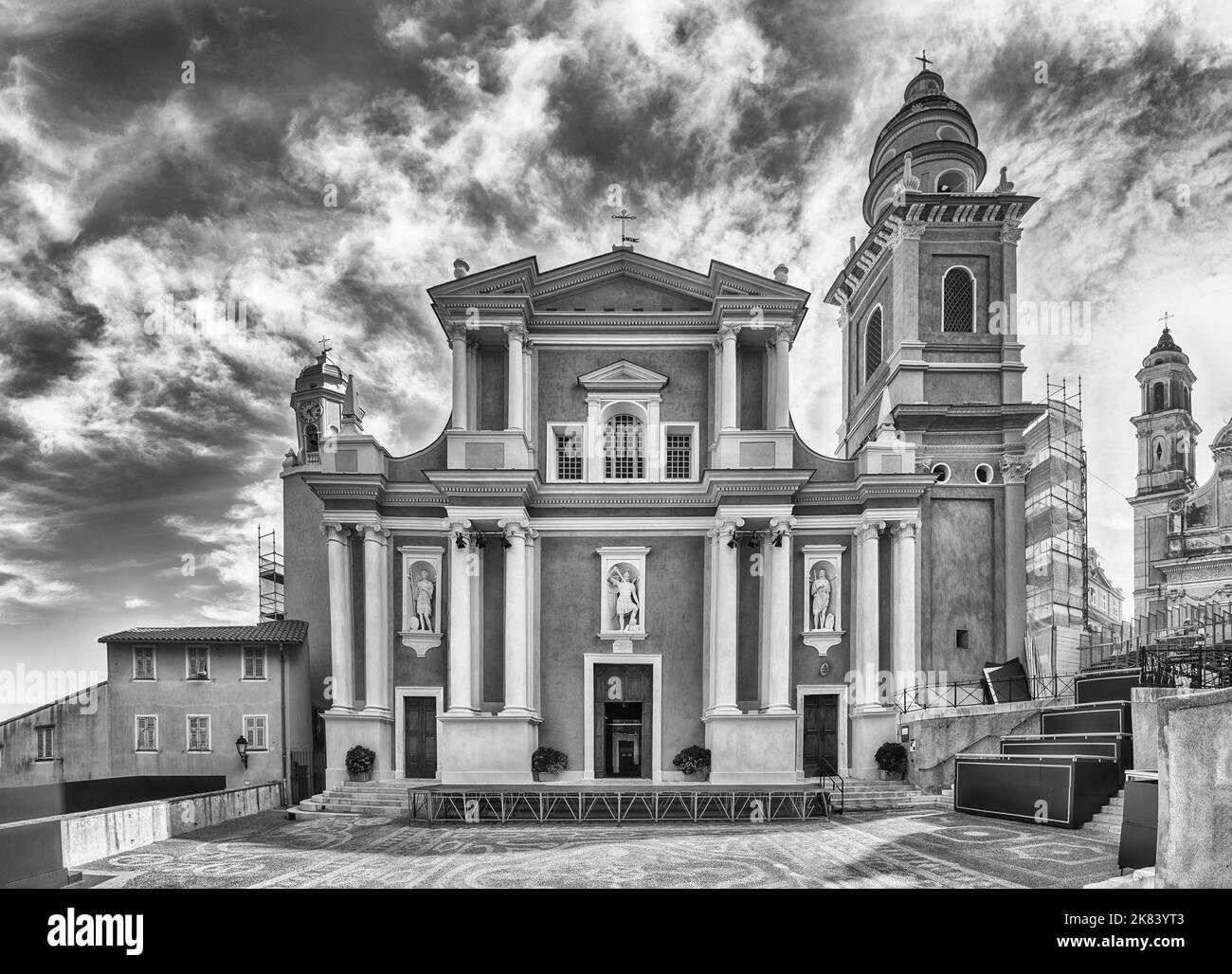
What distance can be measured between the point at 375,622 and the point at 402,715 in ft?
9.57

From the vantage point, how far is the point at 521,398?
22.5 metres

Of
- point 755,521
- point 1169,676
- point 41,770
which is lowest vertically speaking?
point 41,770

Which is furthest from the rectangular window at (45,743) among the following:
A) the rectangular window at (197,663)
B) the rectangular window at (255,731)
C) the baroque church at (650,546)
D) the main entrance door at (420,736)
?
the main entrance door at (420,736)

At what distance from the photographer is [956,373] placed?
25.6 m

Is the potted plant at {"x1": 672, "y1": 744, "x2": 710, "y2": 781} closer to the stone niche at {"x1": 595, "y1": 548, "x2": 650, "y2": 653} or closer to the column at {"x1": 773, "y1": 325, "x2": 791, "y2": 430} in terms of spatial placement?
the stone niche at {"x1": 595, "y1": 548, "x2": 650, "y2": 653}

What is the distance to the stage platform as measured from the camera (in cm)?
1716

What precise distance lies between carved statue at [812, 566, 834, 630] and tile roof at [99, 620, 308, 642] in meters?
16.7

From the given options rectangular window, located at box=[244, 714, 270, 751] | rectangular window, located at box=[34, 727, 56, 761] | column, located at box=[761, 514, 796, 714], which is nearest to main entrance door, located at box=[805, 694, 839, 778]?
column, located at box=[761, 514, 796, 714]

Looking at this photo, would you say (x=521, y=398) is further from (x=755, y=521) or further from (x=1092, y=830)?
(x=1092, y=830)

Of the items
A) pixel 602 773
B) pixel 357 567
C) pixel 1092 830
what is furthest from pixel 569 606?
pixel 1092 830

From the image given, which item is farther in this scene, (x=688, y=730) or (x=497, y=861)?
(x=688, y=730)

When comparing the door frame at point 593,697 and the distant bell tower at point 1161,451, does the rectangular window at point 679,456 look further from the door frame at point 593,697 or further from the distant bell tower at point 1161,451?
the distant bell tower at point 1161,451

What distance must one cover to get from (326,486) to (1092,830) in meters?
20.3

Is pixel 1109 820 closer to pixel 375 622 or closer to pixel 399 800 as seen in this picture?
pixel 399 800
